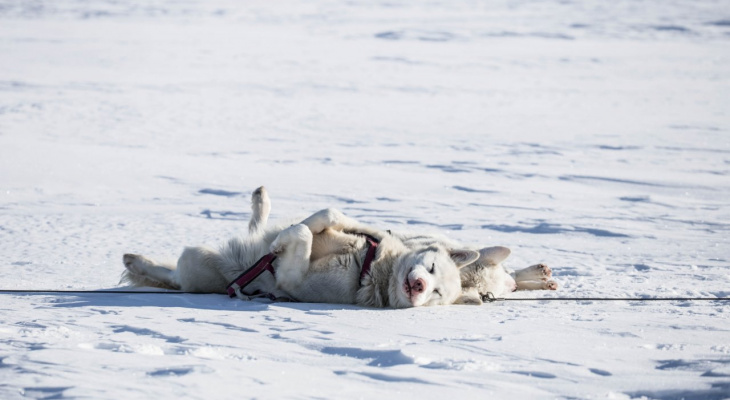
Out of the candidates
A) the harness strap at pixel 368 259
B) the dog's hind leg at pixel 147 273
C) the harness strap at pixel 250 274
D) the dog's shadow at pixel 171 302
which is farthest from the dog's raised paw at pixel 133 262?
the harness strap at pixel 368 259

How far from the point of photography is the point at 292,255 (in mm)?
4285

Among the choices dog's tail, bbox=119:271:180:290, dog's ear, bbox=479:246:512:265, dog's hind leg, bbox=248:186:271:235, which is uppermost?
dog's hind leg, bbox=248:186:271:235

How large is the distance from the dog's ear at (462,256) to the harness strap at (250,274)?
0.91 meters

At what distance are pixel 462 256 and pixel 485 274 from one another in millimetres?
299

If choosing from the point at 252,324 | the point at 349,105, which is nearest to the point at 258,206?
the point at 252,324

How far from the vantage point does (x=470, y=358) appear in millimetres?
3121

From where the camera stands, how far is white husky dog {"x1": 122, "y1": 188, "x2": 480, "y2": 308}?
4.24m

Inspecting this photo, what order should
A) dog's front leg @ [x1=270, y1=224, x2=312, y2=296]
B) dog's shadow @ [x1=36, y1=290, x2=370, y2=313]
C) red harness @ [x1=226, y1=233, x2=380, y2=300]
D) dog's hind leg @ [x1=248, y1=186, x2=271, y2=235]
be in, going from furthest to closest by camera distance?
dog's hind leg @ [x1=248, y1=186, x2=271, y2=235], red harness @ [x1=226, y1=233, x2=380, y2=300], dog's front leg @ [x1=270, y1=224, x2=312, y2=296], dog's shadow @ [x1=36, y1=290, x2=370, y2=313]

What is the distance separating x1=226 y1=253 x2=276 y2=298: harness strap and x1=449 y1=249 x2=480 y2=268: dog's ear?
0.91 m

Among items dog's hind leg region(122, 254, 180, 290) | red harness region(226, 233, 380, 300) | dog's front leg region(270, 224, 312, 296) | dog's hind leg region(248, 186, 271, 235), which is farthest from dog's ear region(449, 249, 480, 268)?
dog's hind leg region(122, 254, 180, 290)

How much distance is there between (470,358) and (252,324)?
1049mm

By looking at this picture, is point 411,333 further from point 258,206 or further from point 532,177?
point 532,177

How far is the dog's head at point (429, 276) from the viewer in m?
4.11

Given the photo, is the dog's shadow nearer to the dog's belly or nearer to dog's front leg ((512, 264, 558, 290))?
the dog's belly
